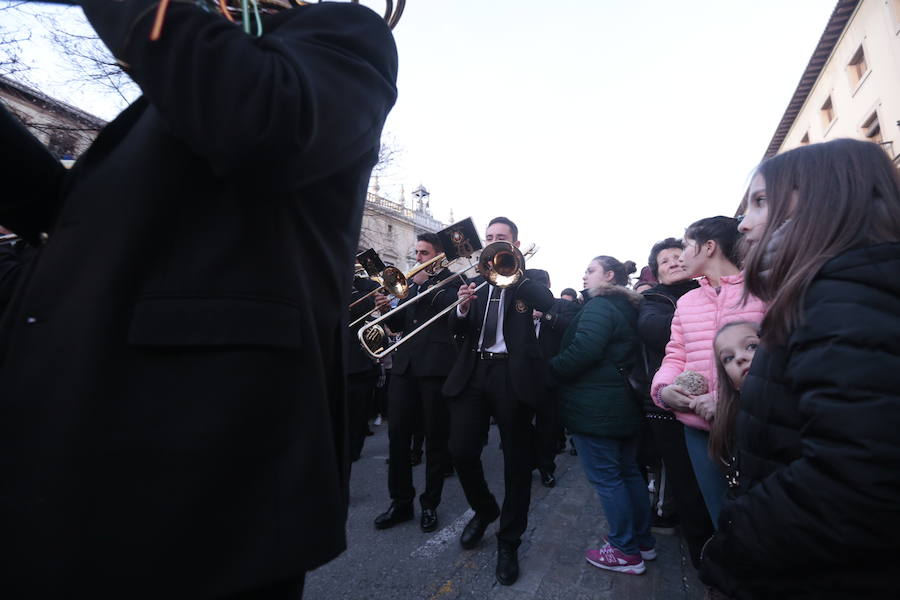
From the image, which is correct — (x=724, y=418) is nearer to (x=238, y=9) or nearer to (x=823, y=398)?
(x=823, y=398)

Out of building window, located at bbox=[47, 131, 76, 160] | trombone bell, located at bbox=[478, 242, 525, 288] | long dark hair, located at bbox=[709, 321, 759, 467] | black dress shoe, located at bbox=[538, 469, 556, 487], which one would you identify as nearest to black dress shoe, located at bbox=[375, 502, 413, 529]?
black dress shoe, located at bbox=[538, 469, 556, 487]

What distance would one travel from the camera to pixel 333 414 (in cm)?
99

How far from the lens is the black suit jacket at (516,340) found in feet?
10.0

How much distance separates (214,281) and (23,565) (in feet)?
1.49

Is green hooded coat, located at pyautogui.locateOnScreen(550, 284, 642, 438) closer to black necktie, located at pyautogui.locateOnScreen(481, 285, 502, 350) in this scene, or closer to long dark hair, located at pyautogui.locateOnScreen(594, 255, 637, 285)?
black necktie, located at pyautogui.locateOnScreen(481, 285, 502, 350)

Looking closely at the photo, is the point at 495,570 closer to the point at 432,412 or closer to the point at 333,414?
the point at 432,412

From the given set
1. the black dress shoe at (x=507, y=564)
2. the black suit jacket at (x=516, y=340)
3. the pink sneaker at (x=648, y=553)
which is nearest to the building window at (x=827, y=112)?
the black suit jacket at (x=516, y=340)

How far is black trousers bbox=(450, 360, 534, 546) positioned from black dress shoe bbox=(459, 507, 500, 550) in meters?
0.04

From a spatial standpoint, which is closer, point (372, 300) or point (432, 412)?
point (432, 412)

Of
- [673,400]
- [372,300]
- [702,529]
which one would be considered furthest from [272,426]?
[372,300]

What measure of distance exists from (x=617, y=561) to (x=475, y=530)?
3.01 feet

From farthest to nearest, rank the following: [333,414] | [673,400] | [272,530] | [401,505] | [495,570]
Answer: [401,505] → [495,570] → [673,400] → [333,414] → [272,530]

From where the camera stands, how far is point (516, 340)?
3.18 metres

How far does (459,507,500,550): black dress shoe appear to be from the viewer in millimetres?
3104
